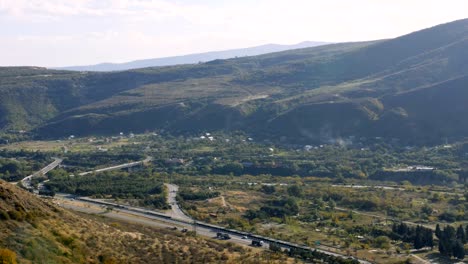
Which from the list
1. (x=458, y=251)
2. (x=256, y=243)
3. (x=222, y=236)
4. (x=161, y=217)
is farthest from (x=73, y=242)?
(x=458, y=251)

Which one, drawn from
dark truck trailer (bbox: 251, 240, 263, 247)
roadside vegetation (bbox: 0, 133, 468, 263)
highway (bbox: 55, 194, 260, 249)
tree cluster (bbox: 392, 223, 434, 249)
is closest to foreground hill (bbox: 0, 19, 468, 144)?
roadside vegetation (bbox: 0, 133, 468, 263)

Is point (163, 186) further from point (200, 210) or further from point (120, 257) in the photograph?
point (120, 257)

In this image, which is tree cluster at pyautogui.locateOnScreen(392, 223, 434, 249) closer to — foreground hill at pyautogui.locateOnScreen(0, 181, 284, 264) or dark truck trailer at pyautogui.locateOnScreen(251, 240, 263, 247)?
dark truck trailer at pyautogui.locateOnScreen(251, 240, 263, 247)

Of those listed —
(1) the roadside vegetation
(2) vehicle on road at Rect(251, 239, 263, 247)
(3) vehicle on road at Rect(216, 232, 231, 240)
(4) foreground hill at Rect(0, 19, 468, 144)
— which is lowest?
(1) the roadside vegetation

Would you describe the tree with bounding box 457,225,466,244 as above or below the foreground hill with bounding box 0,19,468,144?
below

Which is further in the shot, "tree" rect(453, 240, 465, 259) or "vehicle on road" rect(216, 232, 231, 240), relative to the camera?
"vehicle on road" rect(216, 232, 231, 240)

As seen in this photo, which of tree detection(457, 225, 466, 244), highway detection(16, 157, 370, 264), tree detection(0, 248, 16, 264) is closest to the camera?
tree detection(0, 248, 16, 264)

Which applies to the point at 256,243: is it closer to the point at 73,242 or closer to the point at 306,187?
the point at 73,242
